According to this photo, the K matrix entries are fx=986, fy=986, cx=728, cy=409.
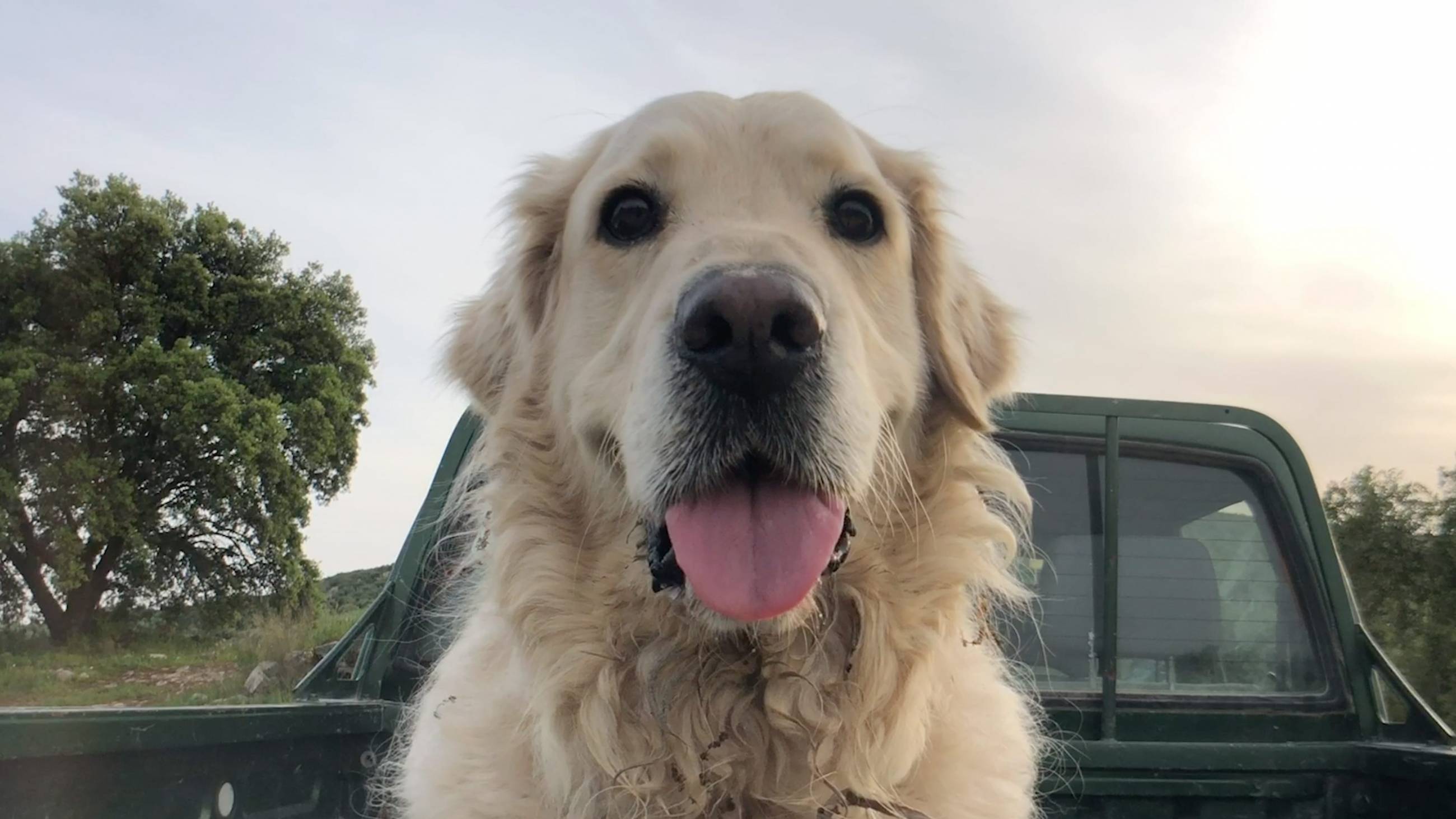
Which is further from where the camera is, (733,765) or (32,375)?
(32,375)

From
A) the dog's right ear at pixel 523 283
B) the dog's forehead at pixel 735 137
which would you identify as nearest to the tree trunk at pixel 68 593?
the dog's right ear at pixel 523 283

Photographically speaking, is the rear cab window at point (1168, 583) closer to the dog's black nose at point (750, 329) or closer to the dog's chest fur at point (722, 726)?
the dog's chest fur at point (722, 726)

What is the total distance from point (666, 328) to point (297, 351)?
63.4ft

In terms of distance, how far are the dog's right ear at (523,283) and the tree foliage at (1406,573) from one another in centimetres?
283

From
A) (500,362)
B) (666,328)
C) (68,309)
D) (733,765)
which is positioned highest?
(68,309)

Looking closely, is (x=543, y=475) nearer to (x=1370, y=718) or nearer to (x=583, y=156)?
(x=583, y=156)

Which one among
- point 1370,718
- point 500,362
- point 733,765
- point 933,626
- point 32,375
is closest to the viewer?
point 733,765

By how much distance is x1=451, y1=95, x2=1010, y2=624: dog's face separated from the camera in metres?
1.98

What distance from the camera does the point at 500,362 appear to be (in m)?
3.00

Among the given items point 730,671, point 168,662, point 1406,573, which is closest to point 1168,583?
point 730,671

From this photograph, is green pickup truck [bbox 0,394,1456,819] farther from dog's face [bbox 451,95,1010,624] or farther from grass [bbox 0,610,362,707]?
dog's face [bbox 451,95,1010,624]

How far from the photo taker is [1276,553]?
3439 mm

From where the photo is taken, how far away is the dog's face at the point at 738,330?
1.98m

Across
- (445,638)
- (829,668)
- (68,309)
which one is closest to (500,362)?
(445,638)
